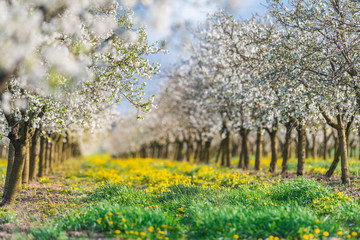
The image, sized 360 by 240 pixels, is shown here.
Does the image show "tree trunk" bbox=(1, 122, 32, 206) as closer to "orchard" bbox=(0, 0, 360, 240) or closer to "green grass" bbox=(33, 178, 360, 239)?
"orchard" bbox=(0, 0, 360, 240)

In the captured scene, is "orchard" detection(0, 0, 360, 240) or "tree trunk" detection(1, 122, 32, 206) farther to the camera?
"tree trunk" detection(1, 122, 32, 206)

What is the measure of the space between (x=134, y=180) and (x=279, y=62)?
9103 mm

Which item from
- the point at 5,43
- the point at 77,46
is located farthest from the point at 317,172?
the point at 5,43

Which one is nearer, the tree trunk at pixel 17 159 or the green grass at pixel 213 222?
the green grass at pixel 213 222

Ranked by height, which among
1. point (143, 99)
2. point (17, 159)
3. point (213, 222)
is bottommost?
point (213, 222)

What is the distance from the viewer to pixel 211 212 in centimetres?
696

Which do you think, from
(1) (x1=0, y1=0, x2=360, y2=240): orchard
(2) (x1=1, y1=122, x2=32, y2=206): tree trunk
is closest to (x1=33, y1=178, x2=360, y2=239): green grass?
(1) (x1=0, y1=0, x2=360, y2=240): orchard

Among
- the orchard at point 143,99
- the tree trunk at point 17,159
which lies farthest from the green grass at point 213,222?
the tree trunk at point 17,159

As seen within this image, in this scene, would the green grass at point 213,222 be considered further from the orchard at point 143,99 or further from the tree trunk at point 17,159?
the tree trunk at point 17,159

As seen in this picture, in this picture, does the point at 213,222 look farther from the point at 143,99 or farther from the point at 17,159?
the point at 17,159

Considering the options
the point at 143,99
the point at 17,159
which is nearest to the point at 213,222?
the point at 143,99

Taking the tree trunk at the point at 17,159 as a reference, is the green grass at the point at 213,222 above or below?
below

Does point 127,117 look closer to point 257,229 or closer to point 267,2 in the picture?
point 267,2

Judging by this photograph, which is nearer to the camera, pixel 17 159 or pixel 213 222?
pixel 213 222
